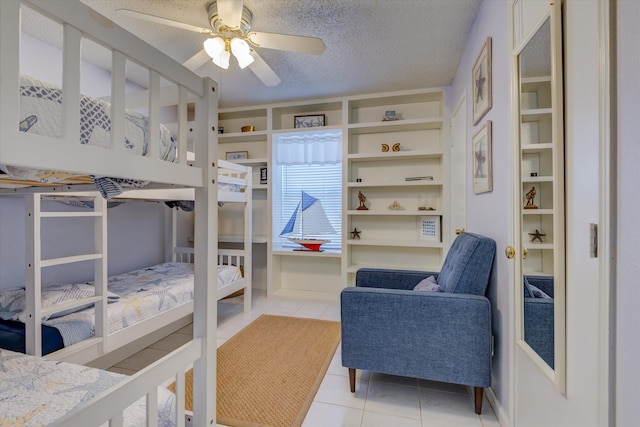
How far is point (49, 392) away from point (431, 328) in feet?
5.30

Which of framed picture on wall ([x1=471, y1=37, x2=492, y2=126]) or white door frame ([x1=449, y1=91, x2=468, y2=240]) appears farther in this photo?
white door frame ([x1=449, y1=91, x2=468, y2=240])

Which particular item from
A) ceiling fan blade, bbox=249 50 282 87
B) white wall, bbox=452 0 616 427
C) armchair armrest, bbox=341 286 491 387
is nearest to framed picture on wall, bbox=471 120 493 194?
armchair armrest, bbox=341 286 491 387

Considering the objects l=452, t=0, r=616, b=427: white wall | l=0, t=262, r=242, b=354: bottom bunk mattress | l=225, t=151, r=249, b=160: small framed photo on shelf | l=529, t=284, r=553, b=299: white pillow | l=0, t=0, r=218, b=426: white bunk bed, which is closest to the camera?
l=0, t=0, r=218, b=426: white bunk bed

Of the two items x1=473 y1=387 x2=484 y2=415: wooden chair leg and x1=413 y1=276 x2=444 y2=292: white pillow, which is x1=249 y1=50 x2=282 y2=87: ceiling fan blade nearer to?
x1=413 y1=276 x2=444 y2=292: white pillow

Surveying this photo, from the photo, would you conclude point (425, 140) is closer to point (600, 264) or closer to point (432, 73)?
point (432, 73)

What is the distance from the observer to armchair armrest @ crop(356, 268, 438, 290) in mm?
2257

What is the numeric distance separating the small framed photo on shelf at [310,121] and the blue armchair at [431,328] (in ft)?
8.22

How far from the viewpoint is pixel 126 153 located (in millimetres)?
754

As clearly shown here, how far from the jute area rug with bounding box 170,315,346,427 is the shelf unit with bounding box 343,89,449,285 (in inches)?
40.9

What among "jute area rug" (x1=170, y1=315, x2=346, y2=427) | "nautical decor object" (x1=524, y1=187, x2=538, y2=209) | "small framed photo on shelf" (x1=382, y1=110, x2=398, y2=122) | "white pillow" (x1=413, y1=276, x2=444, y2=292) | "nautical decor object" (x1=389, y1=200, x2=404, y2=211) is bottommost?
"jute area rug" (x1=170, y1=315, x2=346, y2=427)

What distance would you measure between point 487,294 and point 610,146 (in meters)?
1.32

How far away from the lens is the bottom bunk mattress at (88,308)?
5.18 feet

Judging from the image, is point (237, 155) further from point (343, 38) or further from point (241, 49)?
point (241, 49)

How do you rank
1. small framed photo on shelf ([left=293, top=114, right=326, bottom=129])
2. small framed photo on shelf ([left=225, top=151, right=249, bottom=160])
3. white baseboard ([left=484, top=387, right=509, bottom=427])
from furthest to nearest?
small framed photo on shelf ([left=225, top=151, right=249, bottom=160]) < small framed photo on shelf ([left=293, top=114, right=326, bottom=129]) < white baseboard ([left=484, top=387, right=509, bottom=427])
